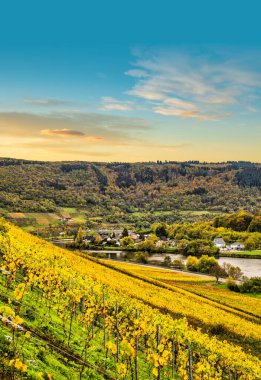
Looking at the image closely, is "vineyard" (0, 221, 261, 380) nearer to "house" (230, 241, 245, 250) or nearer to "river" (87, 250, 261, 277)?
"river" (87, 250, 261, 277)

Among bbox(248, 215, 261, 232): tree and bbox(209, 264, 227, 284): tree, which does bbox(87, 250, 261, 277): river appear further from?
bbox(248, 215, 261, 232): tree

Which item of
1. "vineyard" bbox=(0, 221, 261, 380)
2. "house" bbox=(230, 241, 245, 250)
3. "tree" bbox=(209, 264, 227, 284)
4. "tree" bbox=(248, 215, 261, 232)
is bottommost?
"house" bbox=(230, 241, 245, 250)

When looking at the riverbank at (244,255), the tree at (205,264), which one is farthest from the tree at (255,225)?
the tree at (205,264)

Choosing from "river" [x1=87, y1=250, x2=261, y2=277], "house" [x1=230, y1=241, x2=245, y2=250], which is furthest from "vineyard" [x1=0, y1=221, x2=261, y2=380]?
"house" [x1=230, y1=241, x2=245, y2=250]

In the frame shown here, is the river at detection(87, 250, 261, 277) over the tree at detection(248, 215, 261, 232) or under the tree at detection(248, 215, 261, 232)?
under

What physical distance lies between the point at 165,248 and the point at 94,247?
88.0ft

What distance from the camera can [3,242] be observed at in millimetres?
27453

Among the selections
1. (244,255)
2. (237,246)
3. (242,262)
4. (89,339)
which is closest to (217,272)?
(242,262)

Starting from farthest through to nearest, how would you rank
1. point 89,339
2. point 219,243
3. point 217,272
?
point 219,243, point 217,272, point 89,339

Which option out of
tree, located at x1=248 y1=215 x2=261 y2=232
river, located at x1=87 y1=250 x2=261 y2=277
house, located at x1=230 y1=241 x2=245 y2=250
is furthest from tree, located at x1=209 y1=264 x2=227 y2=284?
tree, located at x1=248 y1=215 x2=261 y2=232

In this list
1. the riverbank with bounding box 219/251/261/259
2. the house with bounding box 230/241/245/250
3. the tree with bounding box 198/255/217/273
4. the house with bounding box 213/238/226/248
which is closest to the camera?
the tree with bounding box 198/255/217/273

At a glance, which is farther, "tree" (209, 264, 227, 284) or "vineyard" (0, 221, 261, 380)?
"tree" (209, 264, 227, 284)

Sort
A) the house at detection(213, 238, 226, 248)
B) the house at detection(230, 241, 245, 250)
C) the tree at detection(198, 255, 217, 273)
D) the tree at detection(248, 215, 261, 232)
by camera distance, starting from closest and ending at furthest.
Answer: the tree at detection(198, 255, 217, 273), the house at detection(230, 241, 245, 250), the house at detection(213, 238, 226, 248), the tree at detection(248, 215, 261, 232)

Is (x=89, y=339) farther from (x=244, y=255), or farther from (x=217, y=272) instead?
(x=244, y=255)
